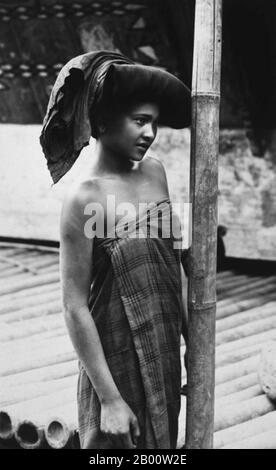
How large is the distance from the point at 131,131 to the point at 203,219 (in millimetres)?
345

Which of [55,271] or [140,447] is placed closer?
[140,447]

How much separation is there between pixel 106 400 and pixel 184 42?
3.86 meters

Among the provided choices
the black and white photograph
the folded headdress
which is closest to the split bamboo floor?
the black and white photograph

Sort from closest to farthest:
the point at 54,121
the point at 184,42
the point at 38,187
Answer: the point at 54,121 → the point at 184,42 → the point at 38,187

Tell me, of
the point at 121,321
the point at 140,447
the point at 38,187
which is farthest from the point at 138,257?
the point at 38,187

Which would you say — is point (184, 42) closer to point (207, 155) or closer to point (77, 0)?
point (77, 0)

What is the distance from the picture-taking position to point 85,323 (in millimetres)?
2457

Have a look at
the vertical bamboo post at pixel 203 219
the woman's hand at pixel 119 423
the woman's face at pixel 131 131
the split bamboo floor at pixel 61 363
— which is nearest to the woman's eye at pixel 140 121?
the woman's face at pixel 131 131

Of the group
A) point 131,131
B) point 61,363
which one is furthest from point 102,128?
point 61,363

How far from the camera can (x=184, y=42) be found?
5.86 m

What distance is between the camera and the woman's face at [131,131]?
248 cm

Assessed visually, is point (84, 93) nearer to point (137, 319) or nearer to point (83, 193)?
point (83, 193)

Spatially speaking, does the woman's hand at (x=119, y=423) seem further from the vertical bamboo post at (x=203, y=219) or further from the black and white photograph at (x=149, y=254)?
the vertical bamboo post at (x=203, y=219)

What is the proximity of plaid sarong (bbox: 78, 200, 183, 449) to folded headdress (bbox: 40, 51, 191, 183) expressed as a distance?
291mm
